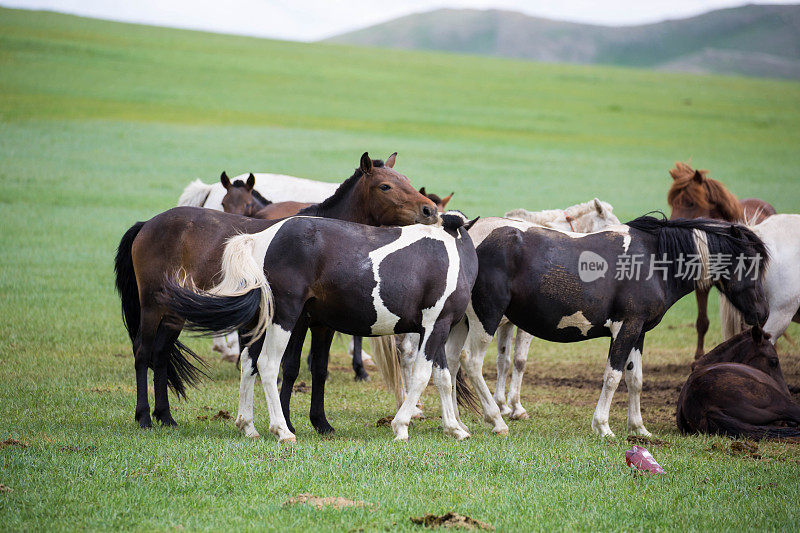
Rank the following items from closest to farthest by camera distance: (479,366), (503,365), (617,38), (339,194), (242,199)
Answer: (479,366) < (339,194) < (503,365) < (242,199) < (617,38)

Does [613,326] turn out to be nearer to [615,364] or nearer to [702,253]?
[615,364]

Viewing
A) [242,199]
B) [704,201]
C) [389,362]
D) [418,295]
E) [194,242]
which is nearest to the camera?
[418,295]

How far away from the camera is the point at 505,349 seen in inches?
336

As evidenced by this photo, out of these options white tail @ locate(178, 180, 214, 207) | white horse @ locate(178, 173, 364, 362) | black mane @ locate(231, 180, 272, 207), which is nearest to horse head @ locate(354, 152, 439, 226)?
black mane @ locate(231, 180, 272, 207)

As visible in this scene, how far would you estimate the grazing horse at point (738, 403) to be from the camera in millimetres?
7082

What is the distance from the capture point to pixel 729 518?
16.1 ft

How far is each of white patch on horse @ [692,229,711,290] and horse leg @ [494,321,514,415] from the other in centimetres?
191

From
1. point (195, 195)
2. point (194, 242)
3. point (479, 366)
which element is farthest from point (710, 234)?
point (195, 195)

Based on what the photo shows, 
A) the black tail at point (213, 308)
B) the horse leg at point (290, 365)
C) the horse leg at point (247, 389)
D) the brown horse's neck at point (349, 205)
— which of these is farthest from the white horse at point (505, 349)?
the black tail at point (213, 308)

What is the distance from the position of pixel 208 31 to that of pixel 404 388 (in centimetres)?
7058

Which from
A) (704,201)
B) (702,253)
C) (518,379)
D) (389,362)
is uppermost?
(704,201)

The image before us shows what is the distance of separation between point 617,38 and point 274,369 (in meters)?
163

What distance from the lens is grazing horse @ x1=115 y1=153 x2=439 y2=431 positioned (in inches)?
275

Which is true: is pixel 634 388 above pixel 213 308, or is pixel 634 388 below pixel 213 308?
below
